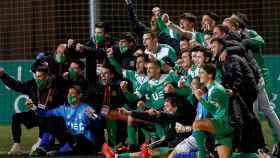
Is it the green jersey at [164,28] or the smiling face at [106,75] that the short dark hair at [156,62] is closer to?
the smiling face at [106,75]

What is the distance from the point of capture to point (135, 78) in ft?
35.4

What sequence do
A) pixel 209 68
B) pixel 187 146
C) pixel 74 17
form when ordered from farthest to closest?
1. pixel 74 17
2. pixel 187 146
3. pixel 209 68

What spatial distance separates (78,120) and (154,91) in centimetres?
99

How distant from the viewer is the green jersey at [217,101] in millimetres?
8719

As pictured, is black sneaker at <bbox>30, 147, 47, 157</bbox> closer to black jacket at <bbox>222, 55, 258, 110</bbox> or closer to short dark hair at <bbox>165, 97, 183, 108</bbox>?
short dark hair at <bbox>165, 97, 183, 108</bbox>

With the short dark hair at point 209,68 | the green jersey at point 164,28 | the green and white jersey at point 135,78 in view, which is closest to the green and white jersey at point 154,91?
the green and white jersey at point 135,78

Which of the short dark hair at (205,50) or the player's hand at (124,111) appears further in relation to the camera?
the player's hand at (124,111)

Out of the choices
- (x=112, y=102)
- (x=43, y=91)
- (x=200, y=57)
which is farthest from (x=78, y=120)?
(x=200, y=57)

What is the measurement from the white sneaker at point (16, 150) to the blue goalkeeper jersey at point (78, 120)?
0.65 m

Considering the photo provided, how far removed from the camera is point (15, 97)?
14.7 metres

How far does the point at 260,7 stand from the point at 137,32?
14.9ft

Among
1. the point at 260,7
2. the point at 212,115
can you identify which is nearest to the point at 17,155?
the point at 212,115

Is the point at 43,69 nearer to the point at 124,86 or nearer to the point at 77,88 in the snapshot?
the point at 77,88

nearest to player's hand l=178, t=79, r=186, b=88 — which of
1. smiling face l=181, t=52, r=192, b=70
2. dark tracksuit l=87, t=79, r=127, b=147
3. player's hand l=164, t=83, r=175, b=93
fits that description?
player's hand l=164, t=83, r=175, b=93
